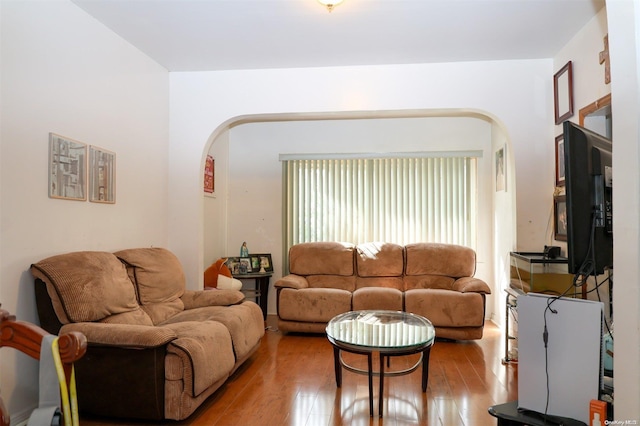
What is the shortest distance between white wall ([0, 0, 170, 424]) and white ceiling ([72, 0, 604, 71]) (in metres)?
0.28

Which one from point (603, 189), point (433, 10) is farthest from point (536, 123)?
point (603, 189)

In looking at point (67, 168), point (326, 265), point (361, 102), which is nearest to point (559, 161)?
point (361, 102)

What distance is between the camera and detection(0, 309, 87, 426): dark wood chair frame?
1212mm

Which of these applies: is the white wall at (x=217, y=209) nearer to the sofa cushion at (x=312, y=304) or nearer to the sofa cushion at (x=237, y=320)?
the sofa cushion at (x=312, y=304)

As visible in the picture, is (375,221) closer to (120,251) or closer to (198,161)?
(198,161)

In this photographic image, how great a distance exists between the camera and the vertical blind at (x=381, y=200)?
5465mm

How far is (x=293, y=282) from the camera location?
4.78 m

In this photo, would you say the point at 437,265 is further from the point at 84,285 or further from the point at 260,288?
the point at 84,285

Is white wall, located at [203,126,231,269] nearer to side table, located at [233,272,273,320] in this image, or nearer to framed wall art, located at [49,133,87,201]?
side table, located at [233,272,273,320]

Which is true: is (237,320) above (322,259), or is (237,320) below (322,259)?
below

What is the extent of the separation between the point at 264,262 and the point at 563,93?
3.71 meters

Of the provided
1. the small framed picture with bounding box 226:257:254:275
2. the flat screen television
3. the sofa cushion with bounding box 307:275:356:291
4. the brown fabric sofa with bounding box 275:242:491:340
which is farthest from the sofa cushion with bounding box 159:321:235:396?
the small framed picture with bounding box 226:257:254:275

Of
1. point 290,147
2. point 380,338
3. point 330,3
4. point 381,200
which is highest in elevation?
point 330,3

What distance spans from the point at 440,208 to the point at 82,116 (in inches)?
158
